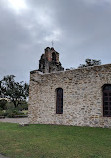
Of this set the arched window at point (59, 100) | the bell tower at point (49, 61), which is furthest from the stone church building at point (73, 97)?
the bell tower at point (49, 61)

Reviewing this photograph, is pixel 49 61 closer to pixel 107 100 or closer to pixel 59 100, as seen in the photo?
pixel 59 100

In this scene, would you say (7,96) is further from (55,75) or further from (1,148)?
(1,148)

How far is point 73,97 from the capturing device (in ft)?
43.6

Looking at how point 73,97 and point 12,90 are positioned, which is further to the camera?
point 12,90

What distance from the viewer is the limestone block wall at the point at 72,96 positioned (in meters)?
12.1

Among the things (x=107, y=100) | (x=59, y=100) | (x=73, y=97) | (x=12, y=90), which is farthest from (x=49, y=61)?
(x=12, y=90)

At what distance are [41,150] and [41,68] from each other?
1288 centimetres

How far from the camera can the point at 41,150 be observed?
6.06 meters

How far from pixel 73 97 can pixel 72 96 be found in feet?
0.39

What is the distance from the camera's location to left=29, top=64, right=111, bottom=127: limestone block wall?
1208 centimetres

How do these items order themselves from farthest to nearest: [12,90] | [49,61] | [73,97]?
[12,90]
[49,61]
[73,97]

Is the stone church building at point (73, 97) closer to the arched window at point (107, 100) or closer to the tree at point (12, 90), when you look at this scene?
the arched window at point (107, 100)

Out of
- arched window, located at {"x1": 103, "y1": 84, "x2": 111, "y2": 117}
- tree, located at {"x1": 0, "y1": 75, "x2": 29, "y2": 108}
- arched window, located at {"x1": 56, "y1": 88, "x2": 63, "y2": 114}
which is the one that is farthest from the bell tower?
tree, located at {"x1": 0, "y1": 75, "x2": 29, "y2": 108}

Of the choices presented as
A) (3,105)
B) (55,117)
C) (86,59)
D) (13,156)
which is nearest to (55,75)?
(55,117)
